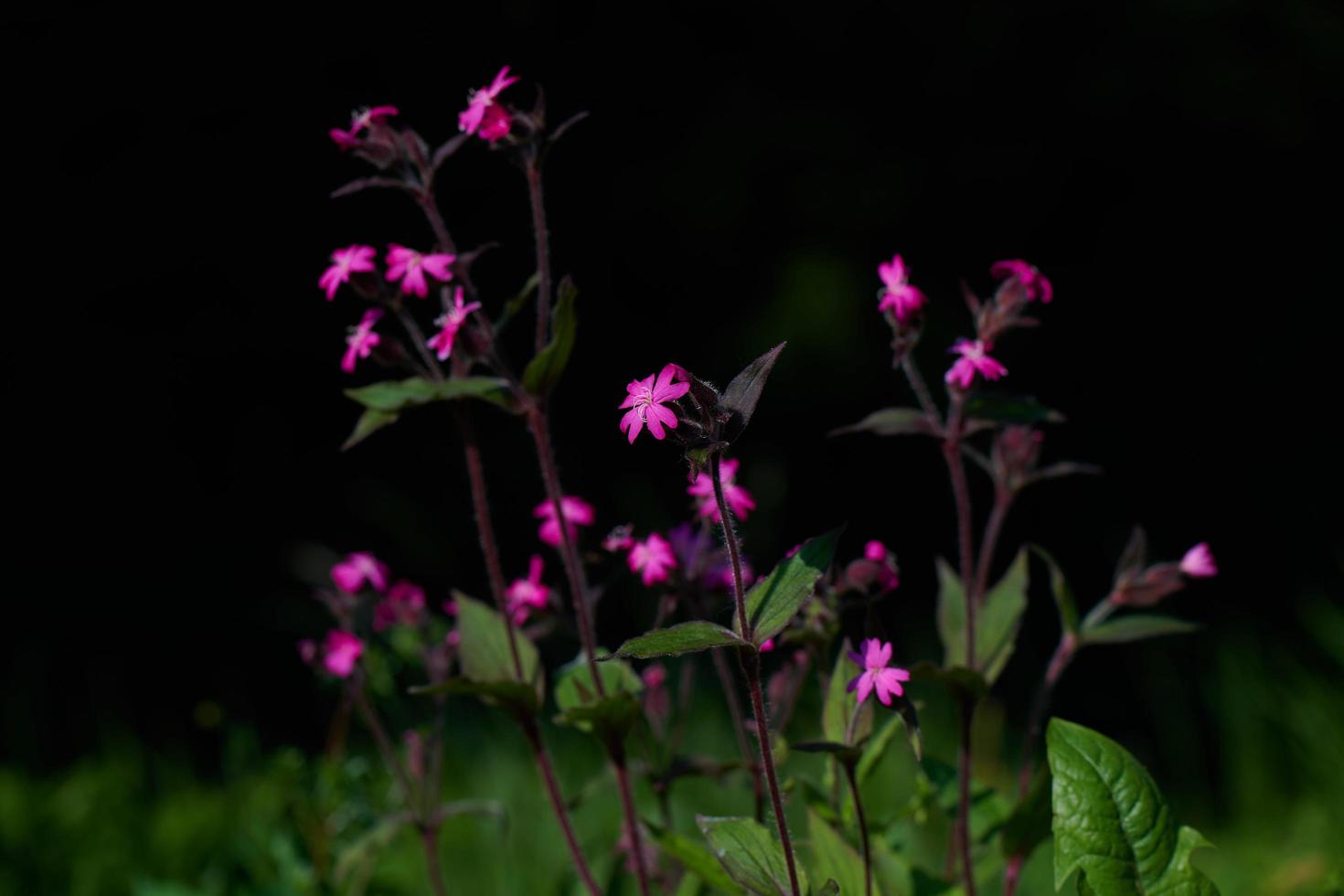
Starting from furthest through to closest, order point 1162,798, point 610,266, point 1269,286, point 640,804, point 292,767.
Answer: point 1269,286
point 610,266
point 640,804
point 292,767
point 1162,798

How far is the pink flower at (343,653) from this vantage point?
3.92 feet

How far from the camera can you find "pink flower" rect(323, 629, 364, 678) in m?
1.20

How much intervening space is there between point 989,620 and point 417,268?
585 mm

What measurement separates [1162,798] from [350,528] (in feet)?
9.87

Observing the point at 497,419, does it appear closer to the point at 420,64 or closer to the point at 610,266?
the point at 610,266

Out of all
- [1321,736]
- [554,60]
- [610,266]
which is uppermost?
[554,60]

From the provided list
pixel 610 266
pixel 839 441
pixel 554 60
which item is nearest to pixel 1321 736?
pixel 839 441

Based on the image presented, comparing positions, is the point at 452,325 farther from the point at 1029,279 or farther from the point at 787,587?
the point at 1029,279

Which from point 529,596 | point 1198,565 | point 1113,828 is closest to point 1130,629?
point 1198,565

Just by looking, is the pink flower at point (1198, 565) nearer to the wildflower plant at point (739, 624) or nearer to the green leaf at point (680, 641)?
the wildflower plant at point (739, 624)

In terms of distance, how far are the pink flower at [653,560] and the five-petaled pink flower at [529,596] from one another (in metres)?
0.13

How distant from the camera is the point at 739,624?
0.79 metres

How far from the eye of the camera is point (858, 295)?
3.39 m

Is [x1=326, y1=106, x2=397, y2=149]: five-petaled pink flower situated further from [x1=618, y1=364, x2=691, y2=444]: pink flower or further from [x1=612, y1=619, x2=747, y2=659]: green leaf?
[x1=612, y1=619, x2=747, y2=659]: green leaf
